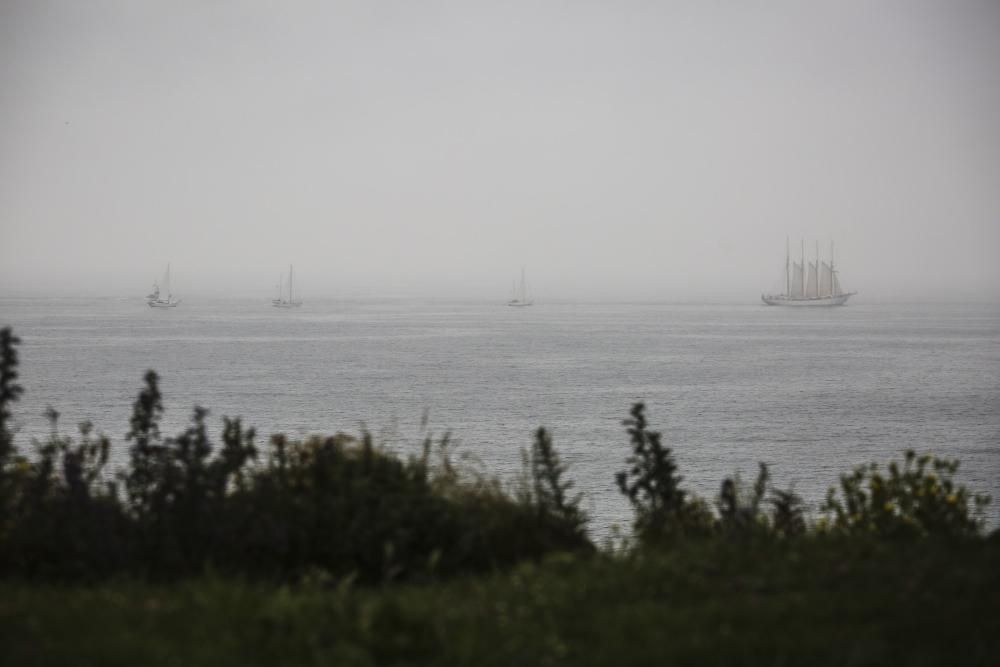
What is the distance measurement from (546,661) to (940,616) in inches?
72.6

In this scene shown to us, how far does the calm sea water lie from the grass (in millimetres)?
10292

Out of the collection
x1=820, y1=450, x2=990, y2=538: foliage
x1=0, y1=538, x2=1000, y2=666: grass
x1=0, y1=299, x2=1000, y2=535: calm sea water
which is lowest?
x1=0, y1=299, x2=1000, y2=535: calm sea water

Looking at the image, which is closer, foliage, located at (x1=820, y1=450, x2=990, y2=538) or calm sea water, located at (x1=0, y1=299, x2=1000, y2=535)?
foliage, located at (x1=820, y1=450, x2=990, y2=538)

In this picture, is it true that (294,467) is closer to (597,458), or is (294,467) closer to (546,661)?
(546,661)

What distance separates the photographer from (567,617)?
521cm

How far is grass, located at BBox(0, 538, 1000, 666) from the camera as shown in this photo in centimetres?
461

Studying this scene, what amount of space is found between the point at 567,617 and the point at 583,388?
63557mm

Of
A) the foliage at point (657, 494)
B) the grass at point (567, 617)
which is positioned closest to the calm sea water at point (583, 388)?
the foliage at point (657, 494)

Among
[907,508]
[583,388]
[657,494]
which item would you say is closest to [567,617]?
[657,494]

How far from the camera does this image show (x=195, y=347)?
9775 cm

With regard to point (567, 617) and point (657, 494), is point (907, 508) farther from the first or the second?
point (567, 617)

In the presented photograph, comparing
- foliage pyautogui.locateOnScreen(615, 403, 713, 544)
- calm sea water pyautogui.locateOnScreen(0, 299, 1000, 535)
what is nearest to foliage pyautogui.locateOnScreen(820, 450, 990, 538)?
foliage pyautogui.locateOnScreen(615, 403, 713, 544)

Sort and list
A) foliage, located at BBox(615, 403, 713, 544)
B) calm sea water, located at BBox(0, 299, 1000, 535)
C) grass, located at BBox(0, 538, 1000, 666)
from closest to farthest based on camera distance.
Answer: grass, located at BBox(0, 538, 1000, 666) < foliage, located at BBox(615, 403, 713, 544) < calm sea water, located at BBox(0, 299, 1000, 535)

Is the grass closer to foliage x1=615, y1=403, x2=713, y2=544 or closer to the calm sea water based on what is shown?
foliage x1=615, y1=403, x2=713, y2=544
